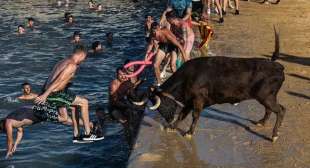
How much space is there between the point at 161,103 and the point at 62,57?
565 inches

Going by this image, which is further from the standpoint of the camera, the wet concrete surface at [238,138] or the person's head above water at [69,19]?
the person's head above water at [69,19]

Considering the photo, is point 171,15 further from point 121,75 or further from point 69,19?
point 69,19

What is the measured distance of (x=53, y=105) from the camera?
1145 cm

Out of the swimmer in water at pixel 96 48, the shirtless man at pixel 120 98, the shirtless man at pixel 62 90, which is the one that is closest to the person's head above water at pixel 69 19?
the swimmer in water at pixel 96 48

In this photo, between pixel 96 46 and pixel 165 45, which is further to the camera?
pixel 96 46

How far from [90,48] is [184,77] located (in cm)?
1536

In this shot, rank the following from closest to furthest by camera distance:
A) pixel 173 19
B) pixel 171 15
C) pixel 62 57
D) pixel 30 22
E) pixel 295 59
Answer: pixel 173 19 → pixel 171 15 → pixel 295 59 → pixel 62 57 → pixel 30 22

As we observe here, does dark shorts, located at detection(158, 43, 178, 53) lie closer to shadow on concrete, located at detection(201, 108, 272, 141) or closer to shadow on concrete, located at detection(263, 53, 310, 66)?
shadow on concrete, located at detection(201, 108, 272, 141)

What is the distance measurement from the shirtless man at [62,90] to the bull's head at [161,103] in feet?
4.84

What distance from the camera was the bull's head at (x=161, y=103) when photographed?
426 inches

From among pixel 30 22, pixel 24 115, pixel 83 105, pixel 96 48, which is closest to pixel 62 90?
pixel 83 105

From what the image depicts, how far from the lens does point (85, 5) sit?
39000 millimetres

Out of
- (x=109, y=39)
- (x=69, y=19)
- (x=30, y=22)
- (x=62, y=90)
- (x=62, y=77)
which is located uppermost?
(x=62, y=77)

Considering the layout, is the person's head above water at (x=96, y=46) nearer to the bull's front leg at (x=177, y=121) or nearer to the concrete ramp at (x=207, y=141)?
the concrete ramp at (x=207, y=141)
